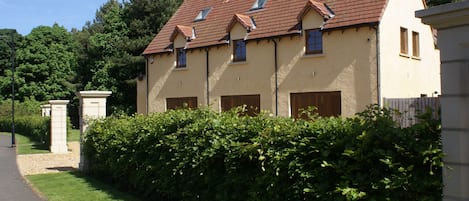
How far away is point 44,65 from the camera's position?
197 ft

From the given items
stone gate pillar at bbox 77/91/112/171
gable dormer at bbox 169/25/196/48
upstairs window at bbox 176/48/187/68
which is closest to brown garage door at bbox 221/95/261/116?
upstairs window at bbox 176/48/187/68

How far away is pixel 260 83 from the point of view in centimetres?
2442

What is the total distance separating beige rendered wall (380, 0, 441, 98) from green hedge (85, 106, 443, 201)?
1372 cm

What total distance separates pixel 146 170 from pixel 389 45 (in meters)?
14.8

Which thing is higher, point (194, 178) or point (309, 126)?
point (309, 126)

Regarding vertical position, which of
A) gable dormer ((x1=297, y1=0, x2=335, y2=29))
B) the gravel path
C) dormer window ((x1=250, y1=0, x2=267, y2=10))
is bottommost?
the gravel path

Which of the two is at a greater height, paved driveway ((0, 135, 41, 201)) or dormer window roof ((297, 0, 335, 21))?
dormer window roof ((297, 0, 335, 21))

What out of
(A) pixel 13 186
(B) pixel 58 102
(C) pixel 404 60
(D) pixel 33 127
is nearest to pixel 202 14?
(B) pixel 58 102

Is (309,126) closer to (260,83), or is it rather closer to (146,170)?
(146,170)

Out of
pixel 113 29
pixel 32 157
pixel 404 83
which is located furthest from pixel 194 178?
pixel 113 29

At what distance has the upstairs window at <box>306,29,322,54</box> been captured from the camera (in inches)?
871

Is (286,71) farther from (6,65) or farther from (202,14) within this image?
(6,65)

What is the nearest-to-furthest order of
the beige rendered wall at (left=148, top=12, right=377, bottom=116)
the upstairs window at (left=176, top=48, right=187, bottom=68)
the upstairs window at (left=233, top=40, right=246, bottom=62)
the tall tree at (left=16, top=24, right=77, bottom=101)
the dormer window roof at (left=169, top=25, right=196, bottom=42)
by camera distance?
the beige rendered wall at (left=148, top=12, right=377, bottom=116), the upstairs window at (left=233, top=40, right=246, bottom=62), the dormer window roof at (left=169, top=25, right=196, bottom=42), the upstairs window at (left=176, top=48, right=187, bottom=68), the tall tree at (left=16, top=24, right=77, bottom=101)

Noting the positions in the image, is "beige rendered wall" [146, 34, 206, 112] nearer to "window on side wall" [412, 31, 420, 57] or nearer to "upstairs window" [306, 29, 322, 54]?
"upstairs window" [306, 29, 322, 54]
